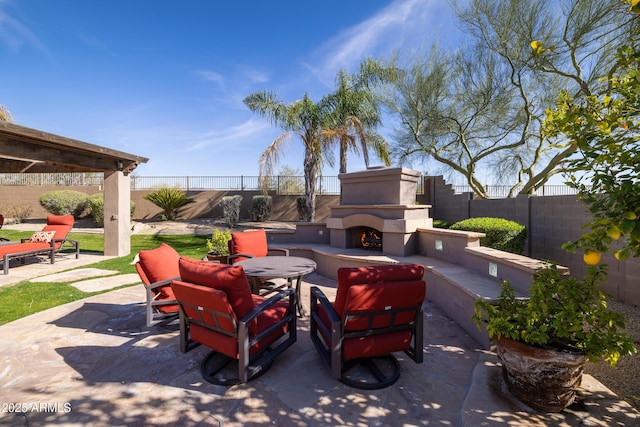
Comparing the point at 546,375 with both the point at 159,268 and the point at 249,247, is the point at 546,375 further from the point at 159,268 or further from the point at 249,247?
the point at 249,247

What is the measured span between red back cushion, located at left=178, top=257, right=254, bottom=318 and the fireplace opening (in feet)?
16.4

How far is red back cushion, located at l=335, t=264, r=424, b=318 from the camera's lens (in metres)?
2.55

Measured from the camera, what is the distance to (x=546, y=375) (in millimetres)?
2252

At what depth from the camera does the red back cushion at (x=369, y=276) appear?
2547mm

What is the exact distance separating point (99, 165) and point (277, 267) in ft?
23.9

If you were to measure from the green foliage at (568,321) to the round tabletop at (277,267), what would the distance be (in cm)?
232

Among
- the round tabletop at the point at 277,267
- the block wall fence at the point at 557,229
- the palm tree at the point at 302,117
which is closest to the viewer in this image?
the round tabletop at the point at 277,267

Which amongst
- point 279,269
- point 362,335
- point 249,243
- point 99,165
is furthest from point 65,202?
point 362,335

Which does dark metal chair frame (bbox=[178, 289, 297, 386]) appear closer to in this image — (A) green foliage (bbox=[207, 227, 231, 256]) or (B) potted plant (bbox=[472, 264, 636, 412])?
(B) potted plant (bbox=[472, 264, 636, 412])

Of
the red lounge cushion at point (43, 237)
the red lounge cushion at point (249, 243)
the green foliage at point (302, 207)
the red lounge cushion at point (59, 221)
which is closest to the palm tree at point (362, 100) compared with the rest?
the green foliage at point (302, 207)

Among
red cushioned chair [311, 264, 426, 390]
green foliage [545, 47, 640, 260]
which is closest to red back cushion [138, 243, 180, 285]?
red cushioned chair [311, 264, 426, 390]

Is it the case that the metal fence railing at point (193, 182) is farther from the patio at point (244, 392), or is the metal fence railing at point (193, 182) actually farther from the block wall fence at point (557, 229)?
the patio at point (244, 392)

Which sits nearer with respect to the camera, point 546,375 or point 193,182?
point 546,375

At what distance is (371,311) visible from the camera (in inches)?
100
